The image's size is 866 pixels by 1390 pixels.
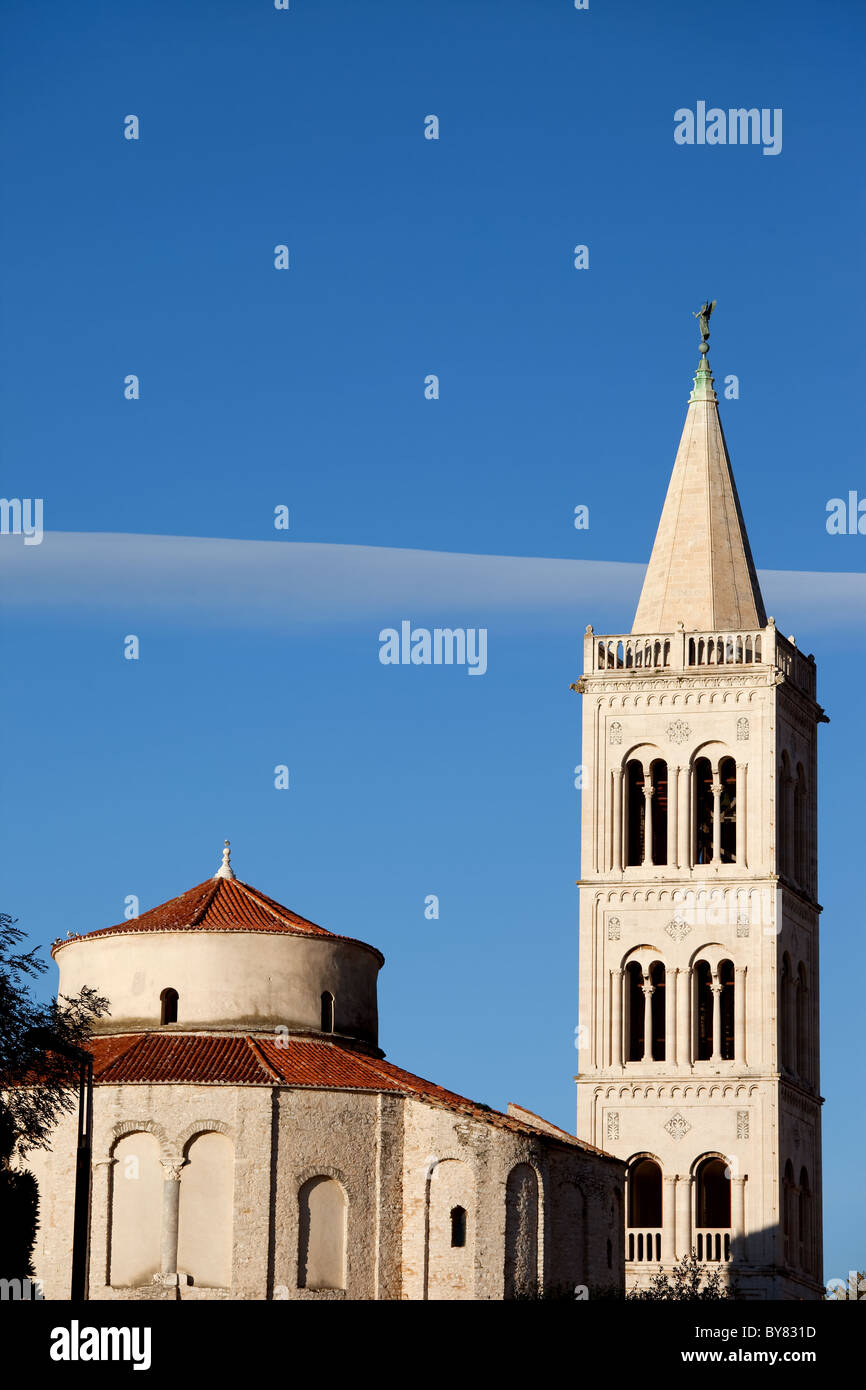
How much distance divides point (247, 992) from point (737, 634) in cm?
2220

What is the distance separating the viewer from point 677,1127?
8406 cm

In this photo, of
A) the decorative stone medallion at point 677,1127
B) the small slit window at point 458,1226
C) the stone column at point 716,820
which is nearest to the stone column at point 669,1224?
the decorative stone medallion at point 677,1127

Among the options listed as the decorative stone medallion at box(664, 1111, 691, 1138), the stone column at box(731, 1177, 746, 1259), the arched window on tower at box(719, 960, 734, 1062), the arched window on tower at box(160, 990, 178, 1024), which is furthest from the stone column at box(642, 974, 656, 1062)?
the arched window on tower at box(160, 990, 178, 1024)

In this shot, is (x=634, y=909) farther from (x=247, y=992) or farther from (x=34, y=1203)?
(x=34, y=1203)

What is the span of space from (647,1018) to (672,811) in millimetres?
6550

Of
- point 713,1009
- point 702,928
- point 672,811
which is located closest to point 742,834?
point 672,811

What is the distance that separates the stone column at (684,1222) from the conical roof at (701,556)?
1806 cm

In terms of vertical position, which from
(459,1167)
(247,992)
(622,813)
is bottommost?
(459,1167)

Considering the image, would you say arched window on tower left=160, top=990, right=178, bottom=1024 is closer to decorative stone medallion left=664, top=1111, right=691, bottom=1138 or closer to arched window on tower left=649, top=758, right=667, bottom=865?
decorative stone medallion left=664, top=1111, right=691, bottom=1138

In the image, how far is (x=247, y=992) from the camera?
242 ft

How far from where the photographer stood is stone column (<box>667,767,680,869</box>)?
86.3 metres
